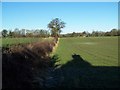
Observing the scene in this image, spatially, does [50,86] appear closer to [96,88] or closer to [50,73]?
[96,88]

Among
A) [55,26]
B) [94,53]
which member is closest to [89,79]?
[94,53]

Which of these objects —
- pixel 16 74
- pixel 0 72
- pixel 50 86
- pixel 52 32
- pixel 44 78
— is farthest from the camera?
pixel 52 32

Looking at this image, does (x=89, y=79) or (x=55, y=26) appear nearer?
(x=89, y=79)

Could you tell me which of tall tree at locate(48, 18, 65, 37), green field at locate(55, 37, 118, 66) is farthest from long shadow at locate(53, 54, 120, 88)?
tall tree at locate(48, 18, 65, 37)

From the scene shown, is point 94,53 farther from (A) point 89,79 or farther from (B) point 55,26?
(B) point 55,26

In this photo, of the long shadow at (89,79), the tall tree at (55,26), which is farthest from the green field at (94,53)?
the tall tree at (55,26)

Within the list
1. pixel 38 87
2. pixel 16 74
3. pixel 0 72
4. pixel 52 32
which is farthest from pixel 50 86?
pixel 52 32

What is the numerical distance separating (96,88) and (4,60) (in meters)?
3.89

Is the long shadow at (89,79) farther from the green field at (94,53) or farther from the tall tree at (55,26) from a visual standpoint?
the tall tree at (55,26)

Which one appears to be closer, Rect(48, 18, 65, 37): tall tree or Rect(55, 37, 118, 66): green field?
Rect(55, 37, 118, 66): green field

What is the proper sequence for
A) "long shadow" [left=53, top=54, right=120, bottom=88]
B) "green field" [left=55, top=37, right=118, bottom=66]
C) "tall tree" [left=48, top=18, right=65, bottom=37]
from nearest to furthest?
"long shadow" [left=53, top=54, right=120, bottom=88] → "green field" [left=55, top=37, right=118, bottom=66] → "tall tree" [left=48, top=18, right=65, bottom=37]

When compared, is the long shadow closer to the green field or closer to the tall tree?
the green field

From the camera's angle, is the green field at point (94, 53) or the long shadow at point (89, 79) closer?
the long shadow at point (89, 79)

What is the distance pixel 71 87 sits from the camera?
11180 mm
